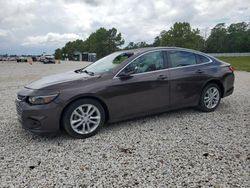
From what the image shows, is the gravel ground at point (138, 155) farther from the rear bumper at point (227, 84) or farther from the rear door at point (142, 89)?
the rear bumper at point (227, 84)

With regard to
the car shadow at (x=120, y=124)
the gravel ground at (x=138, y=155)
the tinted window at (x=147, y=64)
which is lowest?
the gravel ground at (x=138, y=155)

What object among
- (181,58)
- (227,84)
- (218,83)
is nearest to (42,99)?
(181,58)

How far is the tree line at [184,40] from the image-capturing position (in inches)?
2653

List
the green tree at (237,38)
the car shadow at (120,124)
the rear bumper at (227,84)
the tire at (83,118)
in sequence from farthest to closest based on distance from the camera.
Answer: the green tree at (237,38) < the rear bumper at (227,84) < the car shadow at (120,124) < the tire at (83,118)

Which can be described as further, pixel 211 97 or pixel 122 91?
pixel 211 97

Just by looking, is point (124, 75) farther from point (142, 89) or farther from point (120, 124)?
point (120, 124)

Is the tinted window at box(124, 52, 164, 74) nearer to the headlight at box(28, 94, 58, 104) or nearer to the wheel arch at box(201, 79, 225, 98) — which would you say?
the wheel arch at box(201, 79, 225, 98)

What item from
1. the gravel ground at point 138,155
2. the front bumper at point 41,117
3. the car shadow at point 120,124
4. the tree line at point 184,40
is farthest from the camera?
the tree line at point 184,40

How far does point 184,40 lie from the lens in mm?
66500

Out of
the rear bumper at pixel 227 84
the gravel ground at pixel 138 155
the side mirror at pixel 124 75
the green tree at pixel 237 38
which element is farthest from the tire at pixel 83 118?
the green tree at pixel 237 38

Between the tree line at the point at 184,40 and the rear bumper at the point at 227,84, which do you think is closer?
the rear bumper at the point at 227,84

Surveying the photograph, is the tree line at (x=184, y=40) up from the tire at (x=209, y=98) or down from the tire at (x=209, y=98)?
up

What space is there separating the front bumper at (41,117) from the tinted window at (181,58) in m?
2.49

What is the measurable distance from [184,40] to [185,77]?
64788mm
